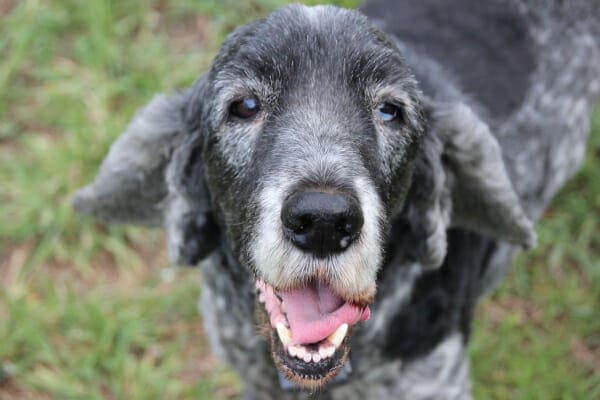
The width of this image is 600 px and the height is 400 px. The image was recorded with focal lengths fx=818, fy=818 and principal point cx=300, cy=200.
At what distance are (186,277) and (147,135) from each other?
183cm

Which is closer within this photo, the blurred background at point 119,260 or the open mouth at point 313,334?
the open mouth at point 313,334

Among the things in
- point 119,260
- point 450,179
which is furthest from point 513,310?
point 119,260

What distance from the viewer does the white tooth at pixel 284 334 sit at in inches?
110

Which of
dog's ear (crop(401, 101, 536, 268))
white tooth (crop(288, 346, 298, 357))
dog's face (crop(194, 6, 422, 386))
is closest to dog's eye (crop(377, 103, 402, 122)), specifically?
dog's face (crop(194, 6, 422, 386))

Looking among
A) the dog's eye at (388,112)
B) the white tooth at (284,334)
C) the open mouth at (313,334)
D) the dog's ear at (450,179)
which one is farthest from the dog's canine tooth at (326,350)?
the dog's eye at (388,112)

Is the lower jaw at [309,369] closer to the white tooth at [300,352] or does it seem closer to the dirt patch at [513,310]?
the white tooth at [300,352]

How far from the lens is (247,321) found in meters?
3.53

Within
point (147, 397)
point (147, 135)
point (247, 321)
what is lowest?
point (147, 397)

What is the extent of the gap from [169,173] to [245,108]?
57 cm

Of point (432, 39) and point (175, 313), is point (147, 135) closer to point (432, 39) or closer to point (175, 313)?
point (432, 39)

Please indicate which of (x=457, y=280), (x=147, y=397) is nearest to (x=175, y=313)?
(x=147, y=397)

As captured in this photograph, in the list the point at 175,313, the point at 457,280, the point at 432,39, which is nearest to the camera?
the point at 457,280

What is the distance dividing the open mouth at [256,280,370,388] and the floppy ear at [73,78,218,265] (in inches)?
24.7

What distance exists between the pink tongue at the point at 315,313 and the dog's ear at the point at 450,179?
0.60 meters
